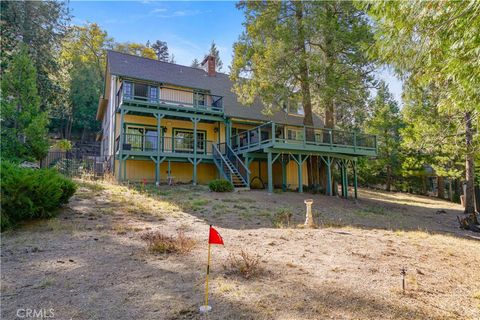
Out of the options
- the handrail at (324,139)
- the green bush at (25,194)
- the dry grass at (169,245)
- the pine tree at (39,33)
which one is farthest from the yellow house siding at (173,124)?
the dry grass at (169,245)

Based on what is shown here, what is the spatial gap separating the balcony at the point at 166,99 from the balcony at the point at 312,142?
272 cm

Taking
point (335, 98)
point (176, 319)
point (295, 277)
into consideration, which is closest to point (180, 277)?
point (176, 319)

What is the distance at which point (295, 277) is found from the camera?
4340mm

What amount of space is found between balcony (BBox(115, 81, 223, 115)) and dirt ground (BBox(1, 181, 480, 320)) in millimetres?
8820

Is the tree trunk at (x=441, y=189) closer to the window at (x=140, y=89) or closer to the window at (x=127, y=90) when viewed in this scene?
the window at (x=140, y=89)

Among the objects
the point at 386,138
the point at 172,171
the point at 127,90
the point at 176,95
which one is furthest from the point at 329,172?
the point at 386,138

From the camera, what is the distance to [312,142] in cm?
1641

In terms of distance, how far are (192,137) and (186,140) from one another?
0.78 metres

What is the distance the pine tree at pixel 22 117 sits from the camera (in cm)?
1266

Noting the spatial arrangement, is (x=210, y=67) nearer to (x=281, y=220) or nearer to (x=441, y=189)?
(x=281, y=220)

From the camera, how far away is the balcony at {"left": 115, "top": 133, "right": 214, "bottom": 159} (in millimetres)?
16000

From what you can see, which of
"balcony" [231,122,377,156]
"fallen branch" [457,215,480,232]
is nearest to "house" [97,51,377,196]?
"balcony" [231,122,377,156]

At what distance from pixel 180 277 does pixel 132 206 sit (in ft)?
19.6

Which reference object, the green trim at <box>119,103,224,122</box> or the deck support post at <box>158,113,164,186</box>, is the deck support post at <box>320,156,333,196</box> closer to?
the green trim at <box>119,103,224,122</box>
